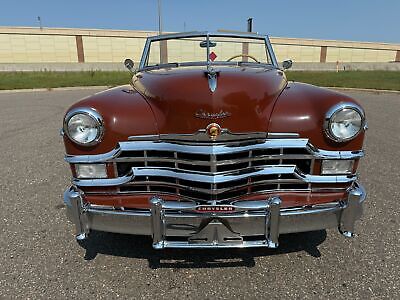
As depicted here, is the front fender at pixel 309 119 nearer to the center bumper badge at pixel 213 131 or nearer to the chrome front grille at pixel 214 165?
the chrome front grille at pixel 214 165

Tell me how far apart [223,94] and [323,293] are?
1.46 meters

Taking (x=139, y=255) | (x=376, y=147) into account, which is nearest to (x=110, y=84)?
(x=376, y=147)

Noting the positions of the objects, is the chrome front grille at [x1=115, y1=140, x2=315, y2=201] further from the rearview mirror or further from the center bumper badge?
the rearview mirror

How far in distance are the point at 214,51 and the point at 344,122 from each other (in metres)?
1.67

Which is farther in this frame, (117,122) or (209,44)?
(209,44)

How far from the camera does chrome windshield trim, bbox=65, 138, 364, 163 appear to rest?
193 cm

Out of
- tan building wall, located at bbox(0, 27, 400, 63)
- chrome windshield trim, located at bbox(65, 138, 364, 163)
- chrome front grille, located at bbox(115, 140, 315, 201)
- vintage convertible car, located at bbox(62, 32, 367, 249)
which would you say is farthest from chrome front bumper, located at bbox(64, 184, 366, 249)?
tan building wall, located at bbox(0, 27, 400, 63)

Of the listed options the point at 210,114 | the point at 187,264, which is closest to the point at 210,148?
the point at 210,114

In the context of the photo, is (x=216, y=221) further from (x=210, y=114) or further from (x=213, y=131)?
(x=210, y=114)

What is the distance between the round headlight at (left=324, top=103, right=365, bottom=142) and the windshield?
4.45 ft

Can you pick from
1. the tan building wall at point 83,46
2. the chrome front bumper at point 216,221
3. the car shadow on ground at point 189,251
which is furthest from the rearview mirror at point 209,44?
the tan building wall at point 83,46

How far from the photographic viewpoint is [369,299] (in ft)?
6.48

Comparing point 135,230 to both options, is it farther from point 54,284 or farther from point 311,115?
point 311,115

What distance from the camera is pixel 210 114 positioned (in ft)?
6.49
